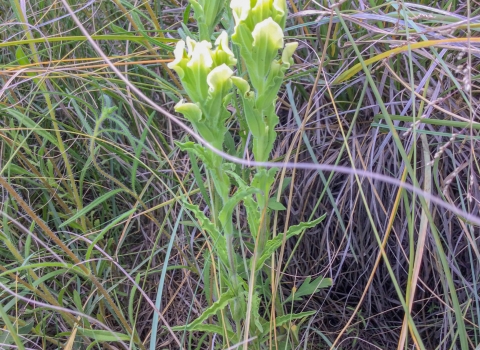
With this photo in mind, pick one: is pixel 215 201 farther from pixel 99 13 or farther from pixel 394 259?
pixel 99 13

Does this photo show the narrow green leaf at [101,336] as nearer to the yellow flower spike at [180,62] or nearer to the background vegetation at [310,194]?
the background vegetation at [310,194]

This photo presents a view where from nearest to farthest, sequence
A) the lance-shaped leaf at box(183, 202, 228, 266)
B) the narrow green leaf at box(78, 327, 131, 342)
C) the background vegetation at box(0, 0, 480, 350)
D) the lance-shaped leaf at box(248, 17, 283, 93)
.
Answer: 1. the lance-shaped leaf at box(248, 17, 283, 93)
2. the lance-shaped leaf at box(183, 202, 228, 266)
3. the narrow green leaf at box(78, 327, 131, 342)
4. the background vegetation at box(0, 0, 480, 350)

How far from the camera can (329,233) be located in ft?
3.80

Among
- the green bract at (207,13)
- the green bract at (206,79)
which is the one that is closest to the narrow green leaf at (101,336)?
the green bract at (206,79)

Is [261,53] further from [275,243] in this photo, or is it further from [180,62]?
[275,243]

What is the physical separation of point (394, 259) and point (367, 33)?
1.80ft

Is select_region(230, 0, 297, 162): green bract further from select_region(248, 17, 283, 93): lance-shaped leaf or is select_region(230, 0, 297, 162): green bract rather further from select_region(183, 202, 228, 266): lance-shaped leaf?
select_region(183, 202, 228, 266): lance-shaped leaf

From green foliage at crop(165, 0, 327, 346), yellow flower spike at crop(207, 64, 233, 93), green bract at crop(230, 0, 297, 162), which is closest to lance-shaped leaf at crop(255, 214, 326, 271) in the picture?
green foliage at crop(165, 0, 327, 346)

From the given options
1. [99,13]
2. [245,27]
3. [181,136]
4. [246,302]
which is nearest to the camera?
[245,27]

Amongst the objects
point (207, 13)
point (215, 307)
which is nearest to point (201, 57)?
point (207, 13)

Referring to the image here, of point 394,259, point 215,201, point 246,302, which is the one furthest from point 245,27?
point 394,259

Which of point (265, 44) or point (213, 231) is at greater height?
point (265, 44)

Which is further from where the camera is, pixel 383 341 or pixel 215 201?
pixel 383 341

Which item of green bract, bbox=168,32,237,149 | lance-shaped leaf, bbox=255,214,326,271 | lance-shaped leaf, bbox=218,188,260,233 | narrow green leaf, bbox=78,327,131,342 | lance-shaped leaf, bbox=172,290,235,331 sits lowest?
narrow green leaf, bbox=78,327,131,342
